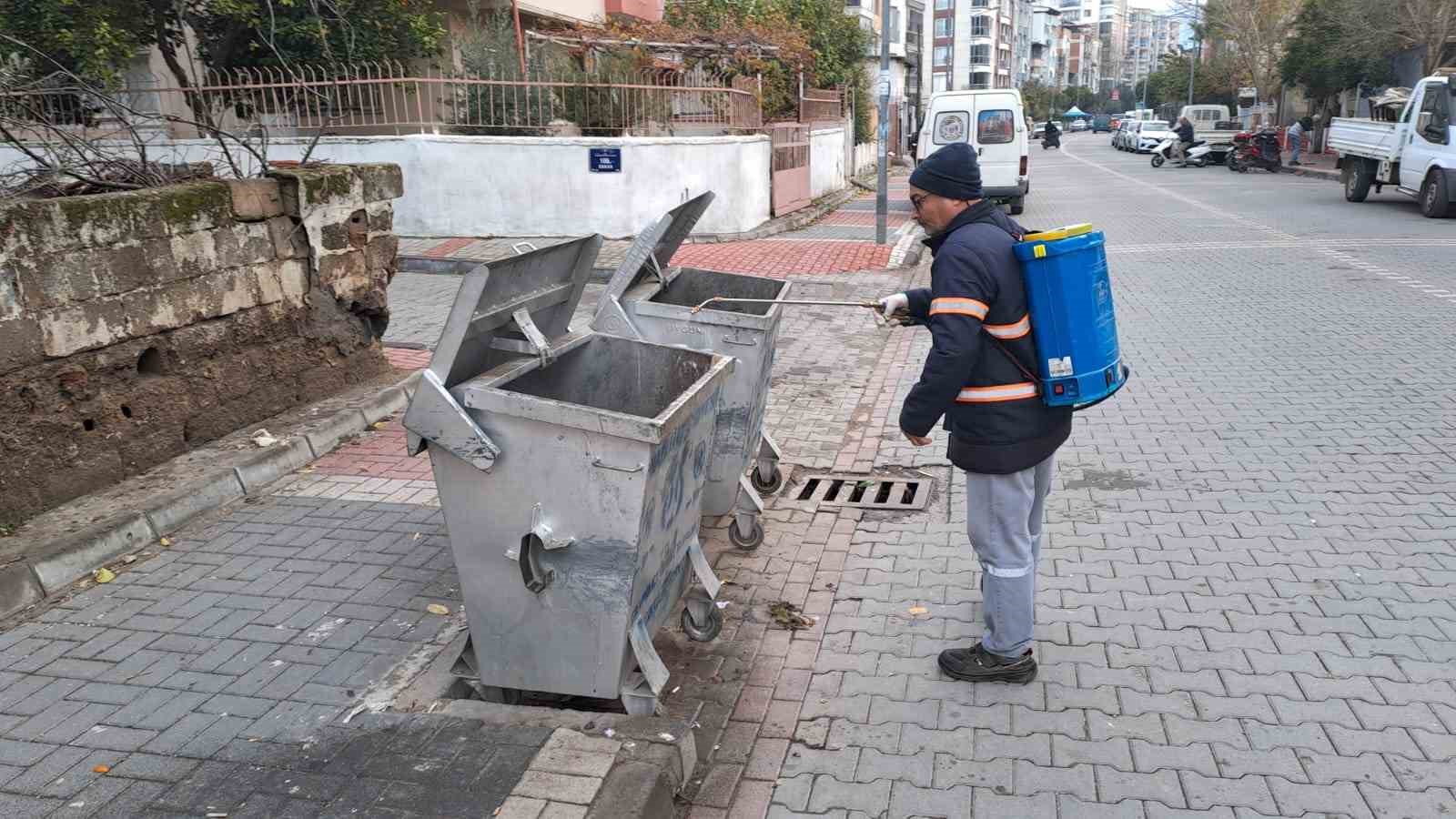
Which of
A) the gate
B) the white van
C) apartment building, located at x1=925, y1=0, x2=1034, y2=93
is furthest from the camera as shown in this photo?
apartment building, located at x1=925, y1=0, x2=1034, y2=93

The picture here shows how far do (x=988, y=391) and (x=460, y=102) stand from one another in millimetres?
11966

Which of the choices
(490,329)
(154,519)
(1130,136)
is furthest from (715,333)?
(1130,136)

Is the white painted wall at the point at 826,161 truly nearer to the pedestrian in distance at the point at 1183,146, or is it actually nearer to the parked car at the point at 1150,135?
the pedestrian in distance at the point at 1183,146

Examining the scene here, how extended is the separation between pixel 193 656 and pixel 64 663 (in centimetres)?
45

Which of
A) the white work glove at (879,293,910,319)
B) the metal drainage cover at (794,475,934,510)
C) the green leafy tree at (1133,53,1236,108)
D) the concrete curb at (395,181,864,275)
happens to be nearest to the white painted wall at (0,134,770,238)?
the concrete curb at (395,181,864,275)

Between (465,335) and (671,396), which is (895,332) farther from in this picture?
(465,335)

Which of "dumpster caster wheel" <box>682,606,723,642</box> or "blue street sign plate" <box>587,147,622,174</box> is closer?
"dumpster caster wheel" <box>682,606,723,642</box>

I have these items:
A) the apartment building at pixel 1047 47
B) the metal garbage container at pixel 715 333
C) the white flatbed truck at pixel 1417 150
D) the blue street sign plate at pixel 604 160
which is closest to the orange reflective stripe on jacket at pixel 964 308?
the metal garbage container at pixel 715 333

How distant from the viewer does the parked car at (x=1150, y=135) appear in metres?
42.2

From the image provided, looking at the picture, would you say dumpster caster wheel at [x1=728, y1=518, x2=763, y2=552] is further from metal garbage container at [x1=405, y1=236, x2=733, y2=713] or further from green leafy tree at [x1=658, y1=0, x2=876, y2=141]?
green leafy tree at [x1=658, y1=0, x2=876, y2=141]

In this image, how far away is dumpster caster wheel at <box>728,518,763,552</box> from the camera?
4836 mm

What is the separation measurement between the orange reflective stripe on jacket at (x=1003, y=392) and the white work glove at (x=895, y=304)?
59 cm

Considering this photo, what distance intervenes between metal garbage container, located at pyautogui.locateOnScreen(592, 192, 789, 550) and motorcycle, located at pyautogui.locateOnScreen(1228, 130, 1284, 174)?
2816 centimetres

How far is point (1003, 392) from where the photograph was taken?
338cm
